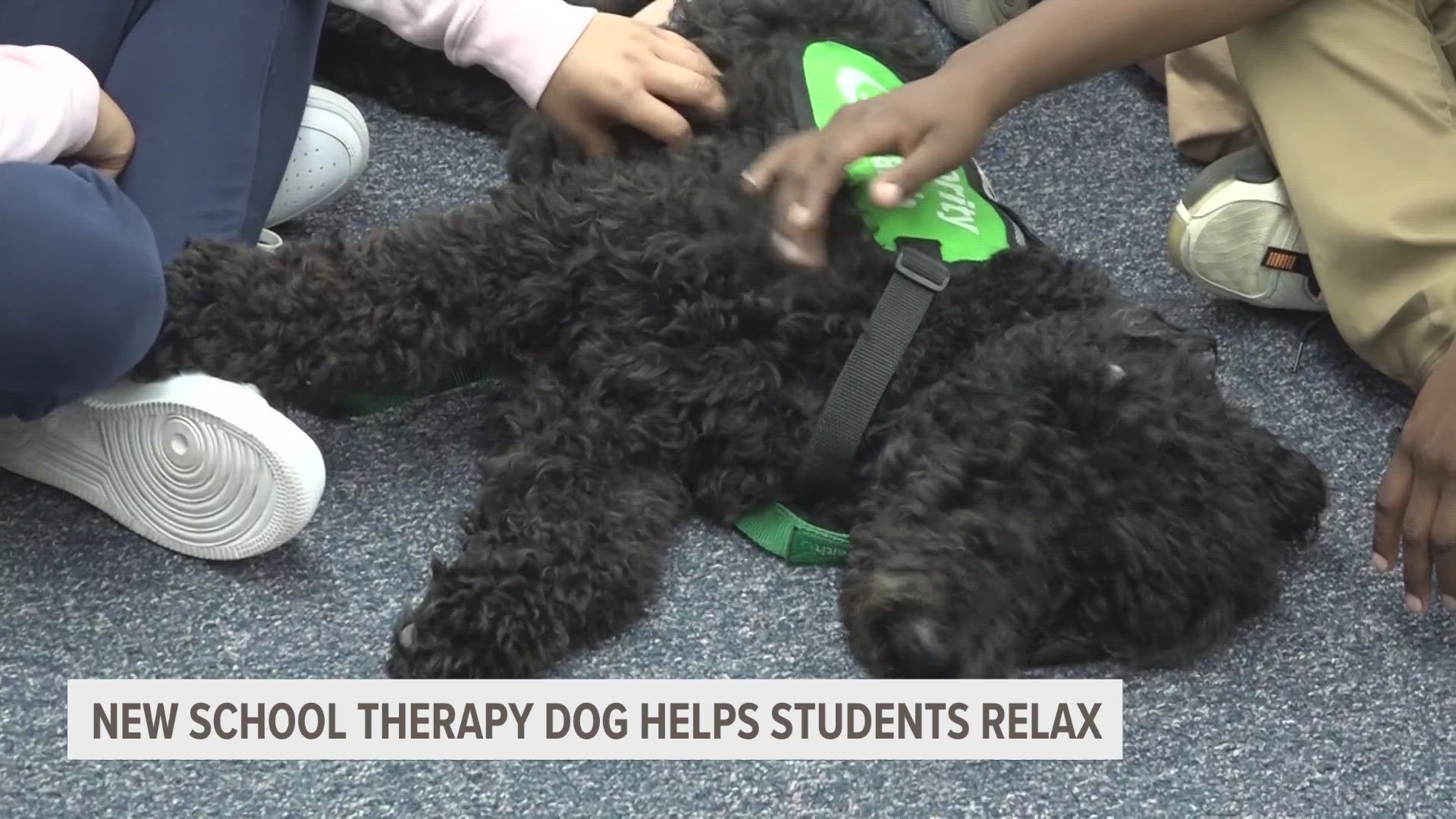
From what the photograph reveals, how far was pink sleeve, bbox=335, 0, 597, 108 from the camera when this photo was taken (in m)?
1.39

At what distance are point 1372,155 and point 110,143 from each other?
4.12 ft

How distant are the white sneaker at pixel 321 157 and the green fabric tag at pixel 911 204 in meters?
0.50

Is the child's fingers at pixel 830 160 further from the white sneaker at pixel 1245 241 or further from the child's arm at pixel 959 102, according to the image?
the white sneaker at pixel 1245 241

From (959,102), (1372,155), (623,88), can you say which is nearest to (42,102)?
(623,88)

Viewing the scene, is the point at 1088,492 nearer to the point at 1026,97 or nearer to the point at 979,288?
the point at 979,288

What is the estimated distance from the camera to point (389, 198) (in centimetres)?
163

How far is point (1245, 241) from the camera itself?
1.57m

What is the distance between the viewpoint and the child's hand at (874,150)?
1167 mm

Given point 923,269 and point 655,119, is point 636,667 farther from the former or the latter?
point 655,119

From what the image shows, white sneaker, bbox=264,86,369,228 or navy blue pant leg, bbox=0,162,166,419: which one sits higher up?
navy blue pant leg, bbox=0,162,166,419

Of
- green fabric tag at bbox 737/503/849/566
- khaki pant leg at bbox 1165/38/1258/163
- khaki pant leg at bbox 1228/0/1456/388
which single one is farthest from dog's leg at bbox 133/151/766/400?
khaki pant leg at bbox 1165/38/1258/163

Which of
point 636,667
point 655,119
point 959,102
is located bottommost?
point 636,667
